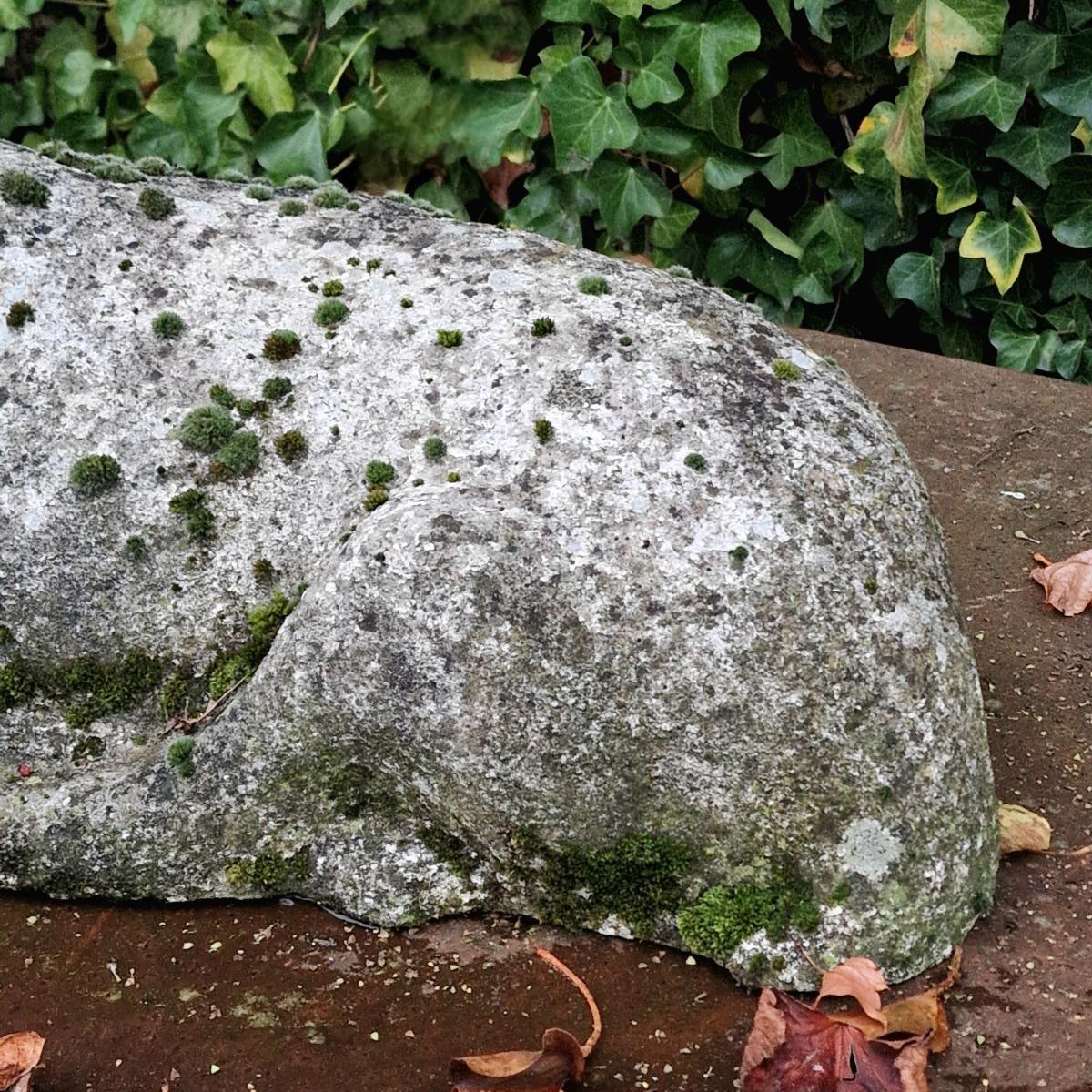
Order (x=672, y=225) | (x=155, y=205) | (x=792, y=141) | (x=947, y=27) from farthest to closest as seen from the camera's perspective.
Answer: (x=672, y=225), (x=792, y=141), (x=947, y=27), (x=155, y=205)

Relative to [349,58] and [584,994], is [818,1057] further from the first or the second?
[349,58]

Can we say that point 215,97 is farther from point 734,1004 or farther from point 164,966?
point 734,1004

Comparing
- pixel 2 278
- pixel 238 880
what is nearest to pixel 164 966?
pixel 238 880

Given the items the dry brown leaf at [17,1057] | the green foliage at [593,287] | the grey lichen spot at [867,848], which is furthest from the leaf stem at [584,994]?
the green foliage at [593,287]

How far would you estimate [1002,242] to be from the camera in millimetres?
4496

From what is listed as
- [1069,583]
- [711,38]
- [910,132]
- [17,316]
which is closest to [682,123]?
[711,38]

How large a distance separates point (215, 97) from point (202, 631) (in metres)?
2.69

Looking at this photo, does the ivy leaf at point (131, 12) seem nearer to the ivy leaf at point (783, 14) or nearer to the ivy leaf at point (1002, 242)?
the ivy leaf at point (783, 14)

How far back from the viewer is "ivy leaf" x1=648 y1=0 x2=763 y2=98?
4.23 m

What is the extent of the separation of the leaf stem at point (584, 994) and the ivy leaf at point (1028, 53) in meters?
3.22

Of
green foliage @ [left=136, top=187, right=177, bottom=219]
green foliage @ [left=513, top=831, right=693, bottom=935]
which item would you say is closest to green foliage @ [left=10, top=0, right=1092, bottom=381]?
green foliage @ [left=136, top=187, right=177, bottom=219]

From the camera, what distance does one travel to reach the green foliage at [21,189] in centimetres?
249

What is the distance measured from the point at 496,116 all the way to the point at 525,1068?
3.47 meters

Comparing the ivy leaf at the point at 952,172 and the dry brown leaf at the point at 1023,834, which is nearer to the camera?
the dry brown leaf at the point at 1023,834
